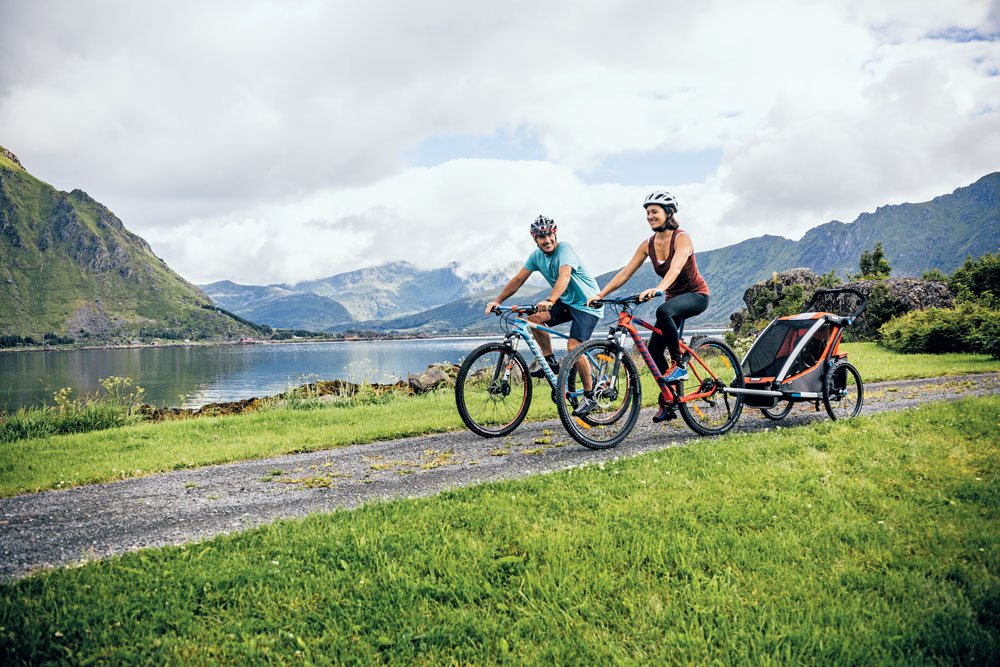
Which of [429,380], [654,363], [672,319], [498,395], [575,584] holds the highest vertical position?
[672,319]

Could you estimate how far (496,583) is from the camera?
3.86m

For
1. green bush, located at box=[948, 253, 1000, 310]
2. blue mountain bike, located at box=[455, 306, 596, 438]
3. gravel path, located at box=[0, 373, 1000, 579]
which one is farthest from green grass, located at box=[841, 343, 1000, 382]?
blue mountain bike, located at box=[455, 306, 596, 438]

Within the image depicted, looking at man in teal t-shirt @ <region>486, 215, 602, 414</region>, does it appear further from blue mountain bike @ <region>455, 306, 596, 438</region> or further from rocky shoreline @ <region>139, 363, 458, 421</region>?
rocky shoreline @ <region>139, 363, 458, 421</region>

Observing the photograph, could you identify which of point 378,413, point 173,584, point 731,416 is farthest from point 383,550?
point 378,413

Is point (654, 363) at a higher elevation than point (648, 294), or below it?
below

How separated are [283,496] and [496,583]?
3298 millimetres

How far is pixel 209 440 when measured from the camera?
10.0 metres

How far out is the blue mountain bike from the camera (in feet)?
30.0

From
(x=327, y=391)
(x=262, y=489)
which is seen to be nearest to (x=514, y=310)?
(x=262, y=489)

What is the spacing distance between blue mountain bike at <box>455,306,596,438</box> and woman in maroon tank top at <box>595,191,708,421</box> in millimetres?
1441

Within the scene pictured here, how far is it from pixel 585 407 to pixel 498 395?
5.48 ft

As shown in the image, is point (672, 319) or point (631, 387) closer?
point (672, 319)

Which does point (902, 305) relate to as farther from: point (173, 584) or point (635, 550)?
point (173, 584)

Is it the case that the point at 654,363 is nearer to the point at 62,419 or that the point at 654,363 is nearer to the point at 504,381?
the point at 504,381
